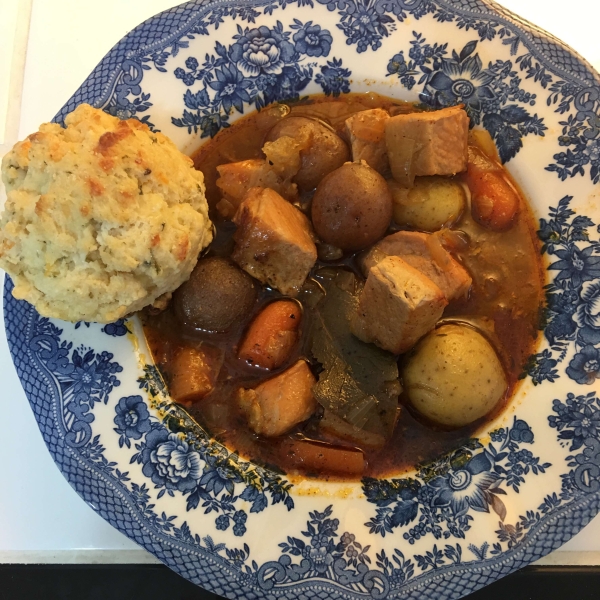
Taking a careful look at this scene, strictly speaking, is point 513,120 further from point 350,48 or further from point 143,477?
point 143,477

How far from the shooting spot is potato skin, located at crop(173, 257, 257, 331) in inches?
74.2

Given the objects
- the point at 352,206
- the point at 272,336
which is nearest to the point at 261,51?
the point at 352,206

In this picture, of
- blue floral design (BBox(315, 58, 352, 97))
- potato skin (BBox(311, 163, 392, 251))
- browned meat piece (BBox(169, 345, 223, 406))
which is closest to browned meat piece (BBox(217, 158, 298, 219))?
potato skin (BBox(311, 163, 392, 251))

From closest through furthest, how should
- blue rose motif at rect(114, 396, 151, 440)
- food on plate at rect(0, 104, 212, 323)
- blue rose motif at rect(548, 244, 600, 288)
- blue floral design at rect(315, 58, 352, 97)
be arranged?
food on plate at rect(0, 104, 212, 323), blue rose motif at rect(114, 396, 151, 440), blue rose motif at rect(548, 244, 600, 288), blue floral design at rect(315, 58, 352, 97)

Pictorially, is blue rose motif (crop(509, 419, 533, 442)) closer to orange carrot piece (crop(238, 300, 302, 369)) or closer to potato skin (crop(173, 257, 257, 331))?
orange carrot piece (crop(238, 300, 302, 369))

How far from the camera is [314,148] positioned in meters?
2.03

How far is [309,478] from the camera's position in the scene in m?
1.81

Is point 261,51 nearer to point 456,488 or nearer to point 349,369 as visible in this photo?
point 349,369

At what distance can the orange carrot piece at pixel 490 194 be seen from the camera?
6.53ft

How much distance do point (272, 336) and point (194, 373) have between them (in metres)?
0.33

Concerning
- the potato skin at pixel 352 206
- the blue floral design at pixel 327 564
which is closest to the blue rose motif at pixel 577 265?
the potato skin at pixel 352 206

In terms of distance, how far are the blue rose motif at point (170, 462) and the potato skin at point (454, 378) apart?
827mm

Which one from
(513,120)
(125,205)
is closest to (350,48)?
(513,120)

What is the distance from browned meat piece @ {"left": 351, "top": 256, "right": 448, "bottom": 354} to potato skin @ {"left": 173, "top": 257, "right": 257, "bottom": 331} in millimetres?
463
